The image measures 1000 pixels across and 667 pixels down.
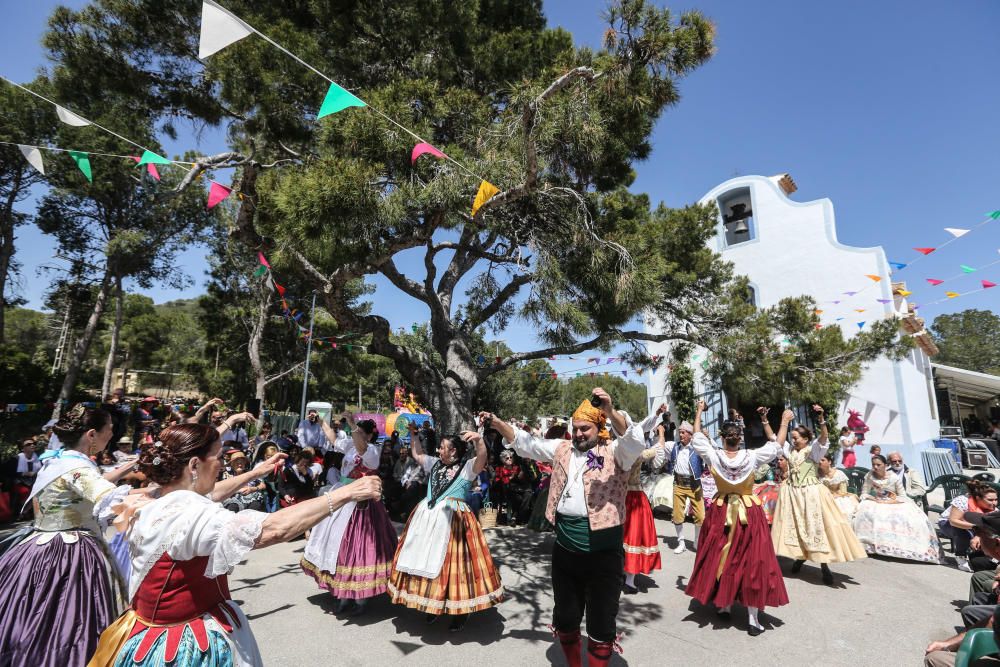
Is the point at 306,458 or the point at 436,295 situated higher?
the point at 436,295

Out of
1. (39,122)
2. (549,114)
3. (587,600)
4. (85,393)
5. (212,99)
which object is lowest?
(587,600)

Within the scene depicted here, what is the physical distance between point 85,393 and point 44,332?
30499 millimetres

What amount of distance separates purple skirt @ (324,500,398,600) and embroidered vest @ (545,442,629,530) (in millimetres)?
1908

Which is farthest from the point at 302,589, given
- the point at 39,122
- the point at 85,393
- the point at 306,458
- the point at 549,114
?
the point at 85,393

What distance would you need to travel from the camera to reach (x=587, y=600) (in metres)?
3.04

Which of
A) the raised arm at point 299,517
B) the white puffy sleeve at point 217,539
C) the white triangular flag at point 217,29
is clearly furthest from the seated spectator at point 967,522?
the white triangular flag at point 217,29

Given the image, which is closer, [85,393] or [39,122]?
[39,122]

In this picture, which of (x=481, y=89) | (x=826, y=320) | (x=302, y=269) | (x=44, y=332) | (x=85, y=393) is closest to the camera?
(x=302, y=269)

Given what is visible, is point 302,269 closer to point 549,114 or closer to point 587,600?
point 549,114

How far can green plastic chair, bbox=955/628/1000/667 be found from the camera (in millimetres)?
2184

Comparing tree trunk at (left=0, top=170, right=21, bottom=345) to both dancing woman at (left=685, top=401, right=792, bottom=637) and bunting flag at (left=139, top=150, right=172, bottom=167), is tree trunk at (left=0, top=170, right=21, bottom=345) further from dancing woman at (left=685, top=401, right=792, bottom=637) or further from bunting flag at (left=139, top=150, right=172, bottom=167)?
dancing woman at (left=685, top=401, right=792, bottom=637)

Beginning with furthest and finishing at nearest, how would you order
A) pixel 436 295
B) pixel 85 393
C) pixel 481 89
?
pixel 85 393 → pixel 436 295 → pixel 481 89

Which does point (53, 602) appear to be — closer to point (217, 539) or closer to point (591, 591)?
point (217, 539)

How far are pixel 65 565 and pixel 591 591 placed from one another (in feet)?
9.93
